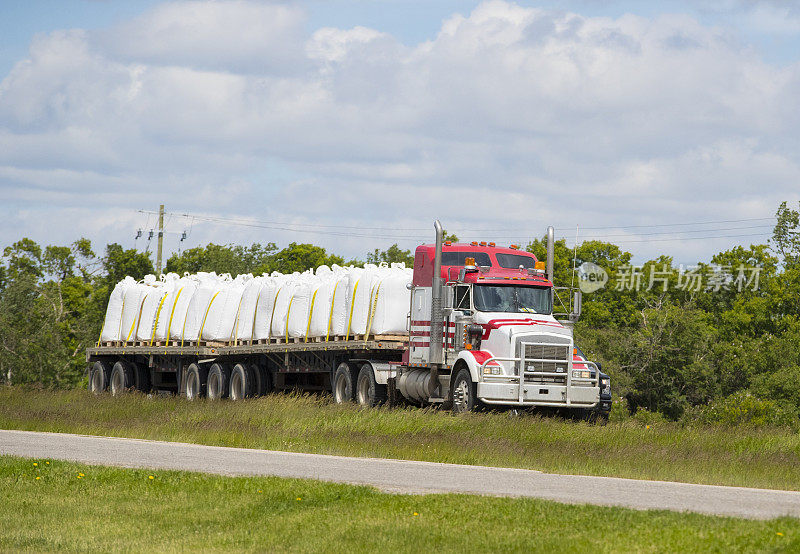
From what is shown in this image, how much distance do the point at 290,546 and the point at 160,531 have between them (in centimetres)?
155

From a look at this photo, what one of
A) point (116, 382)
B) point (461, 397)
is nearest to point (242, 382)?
point (116, 382)

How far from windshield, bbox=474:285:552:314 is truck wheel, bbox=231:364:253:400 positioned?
33.3 ft

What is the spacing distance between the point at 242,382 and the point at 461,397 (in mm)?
10288

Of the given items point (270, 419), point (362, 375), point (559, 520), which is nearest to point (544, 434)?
point (270, 419)

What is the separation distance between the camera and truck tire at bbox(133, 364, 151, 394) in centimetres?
3831

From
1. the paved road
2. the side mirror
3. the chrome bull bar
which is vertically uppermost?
the side mirror

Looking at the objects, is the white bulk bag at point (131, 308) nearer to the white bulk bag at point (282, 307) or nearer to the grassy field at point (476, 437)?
the white bulk bag at point (282, 307)

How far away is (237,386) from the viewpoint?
32906 mm

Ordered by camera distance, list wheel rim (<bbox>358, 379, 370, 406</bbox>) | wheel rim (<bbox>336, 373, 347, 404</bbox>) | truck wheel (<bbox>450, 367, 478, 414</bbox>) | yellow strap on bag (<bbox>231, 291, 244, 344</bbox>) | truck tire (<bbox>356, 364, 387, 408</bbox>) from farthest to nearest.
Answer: yellow strap on bag (<bbox>231, 291, 244, 344</bbox>), wheel rim (<bbox>336, 373, 347, 404</bbox>), wheel rim (<bbox>358, 379, 370, 406</bbox>), truck tire (<bbox>356, 364, 387, 408</bbox>), truck wheel (<bbox>450, 367, 478, 414</bbox>)

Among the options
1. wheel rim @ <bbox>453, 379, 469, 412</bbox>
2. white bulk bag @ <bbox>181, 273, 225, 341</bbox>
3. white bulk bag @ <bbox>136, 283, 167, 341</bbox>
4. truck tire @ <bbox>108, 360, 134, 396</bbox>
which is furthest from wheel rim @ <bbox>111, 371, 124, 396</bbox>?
wheel rim @ <bbox>453, 379, 469, 412</bbox>

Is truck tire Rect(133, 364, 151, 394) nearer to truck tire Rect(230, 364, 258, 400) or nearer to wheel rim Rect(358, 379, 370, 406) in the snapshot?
truck tire Rect(230, 364, 258, 400)

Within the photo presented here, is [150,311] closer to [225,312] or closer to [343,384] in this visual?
[225,312]

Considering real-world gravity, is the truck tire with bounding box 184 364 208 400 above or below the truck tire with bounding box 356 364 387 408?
below

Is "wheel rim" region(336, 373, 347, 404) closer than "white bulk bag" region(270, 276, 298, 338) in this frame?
Yes
